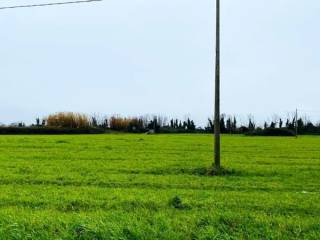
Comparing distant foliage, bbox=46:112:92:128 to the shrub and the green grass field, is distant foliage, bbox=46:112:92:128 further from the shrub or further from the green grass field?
the green grass field

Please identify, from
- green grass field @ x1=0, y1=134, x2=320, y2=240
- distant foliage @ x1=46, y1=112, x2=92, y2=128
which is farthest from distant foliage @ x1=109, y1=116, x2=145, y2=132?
green grass field @ x1=0, y1=134, x2=320, y2=240

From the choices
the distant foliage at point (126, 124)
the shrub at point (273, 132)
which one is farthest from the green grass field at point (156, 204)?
the distant foliage at point (126, 124)

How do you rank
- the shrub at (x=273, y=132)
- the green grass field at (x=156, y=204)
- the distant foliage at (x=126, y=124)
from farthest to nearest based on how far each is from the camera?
the distant foliage at (x=126, y=124) < the shrub at (x=273, y=132) < the green grass field at (x=156, y=204)

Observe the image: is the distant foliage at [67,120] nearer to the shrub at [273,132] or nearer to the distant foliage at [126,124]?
the distant foliage at [126,124]

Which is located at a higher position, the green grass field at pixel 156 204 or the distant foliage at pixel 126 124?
the distant foliage at pixel 126 124

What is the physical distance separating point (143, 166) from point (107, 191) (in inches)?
319

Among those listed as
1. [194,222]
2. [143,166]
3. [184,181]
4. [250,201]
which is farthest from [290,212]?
[143,166]

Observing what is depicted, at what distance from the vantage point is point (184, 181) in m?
16.3

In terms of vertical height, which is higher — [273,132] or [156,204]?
[273,132]

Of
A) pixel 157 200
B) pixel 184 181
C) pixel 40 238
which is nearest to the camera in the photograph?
pixel 40 238

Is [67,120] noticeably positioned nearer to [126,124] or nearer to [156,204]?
[126,124]

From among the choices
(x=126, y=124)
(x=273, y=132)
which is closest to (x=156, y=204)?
(x=273, y=132)

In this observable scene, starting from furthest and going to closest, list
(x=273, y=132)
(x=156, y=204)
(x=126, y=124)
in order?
(x=126, y=124)
(x=273, y=132)
(x=156, y=204)

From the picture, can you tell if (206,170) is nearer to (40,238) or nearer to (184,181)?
(184,181)
